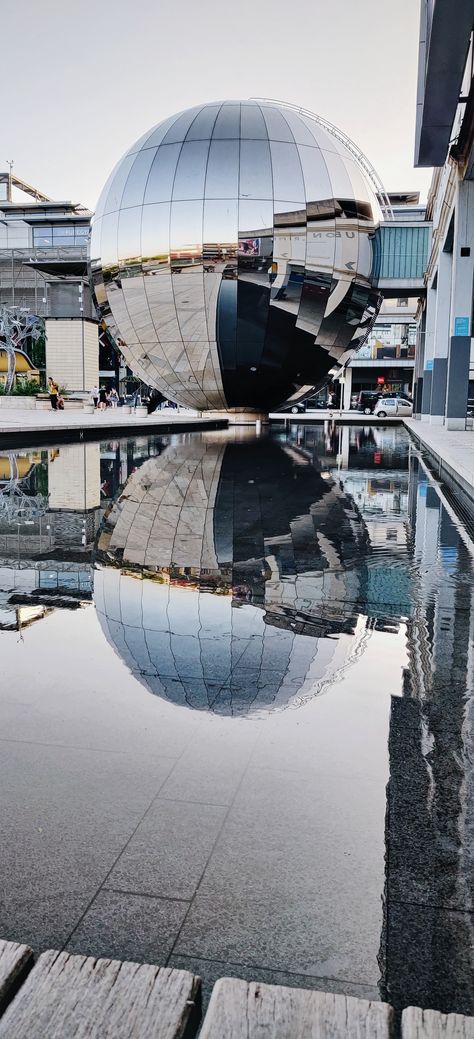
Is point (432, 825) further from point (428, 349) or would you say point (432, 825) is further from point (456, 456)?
point (428, 349)

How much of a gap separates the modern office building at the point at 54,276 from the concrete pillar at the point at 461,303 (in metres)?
28.6

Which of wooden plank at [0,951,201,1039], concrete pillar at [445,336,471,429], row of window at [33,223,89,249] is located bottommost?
wooden plank at [0,951,201,1039]

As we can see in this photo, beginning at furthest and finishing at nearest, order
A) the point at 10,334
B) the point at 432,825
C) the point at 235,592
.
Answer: the point at 10,334, the point at 235,592, the point at 432,825

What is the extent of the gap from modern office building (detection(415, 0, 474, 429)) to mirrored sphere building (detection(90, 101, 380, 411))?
2.48 meters

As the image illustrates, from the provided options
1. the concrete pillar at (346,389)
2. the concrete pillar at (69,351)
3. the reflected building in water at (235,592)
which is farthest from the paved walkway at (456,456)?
the concrete pillar at (346,389)

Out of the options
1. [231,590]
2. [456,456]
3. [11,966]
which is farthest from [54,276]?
[11,966]

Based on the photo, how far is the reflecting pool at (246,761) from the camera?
6.00 feet

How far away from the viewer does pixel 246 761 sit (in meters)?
2.69

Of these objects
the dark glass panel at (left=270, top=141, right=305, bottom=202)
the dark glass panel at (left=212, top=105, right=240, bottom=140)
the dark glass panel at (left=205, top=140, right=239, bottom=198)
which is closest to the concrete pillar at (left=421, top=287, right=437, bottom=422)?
the dark glass panel at (left=270, top=141, right=305, bottom=202)

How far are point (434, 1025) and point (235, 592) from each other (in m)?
3.82

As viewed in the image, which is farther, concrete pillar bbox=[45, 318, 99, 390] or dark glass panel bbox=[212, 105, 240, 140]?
concrete pillar bbox=[45, 318, 99, 390]

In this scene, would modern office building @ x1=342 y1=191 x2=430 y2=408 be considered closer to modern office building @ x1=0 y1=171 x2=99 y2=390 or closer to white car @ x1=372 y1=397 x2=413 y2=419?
white car @ x1=372 y1=397 x2=413 y2=419

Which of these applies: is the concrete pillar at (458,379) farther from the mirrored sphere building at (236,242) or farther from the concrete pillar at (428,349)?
the concrete pillar at (428,349)

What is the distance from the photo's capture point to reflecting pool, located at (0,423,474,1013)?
1.83 meters
